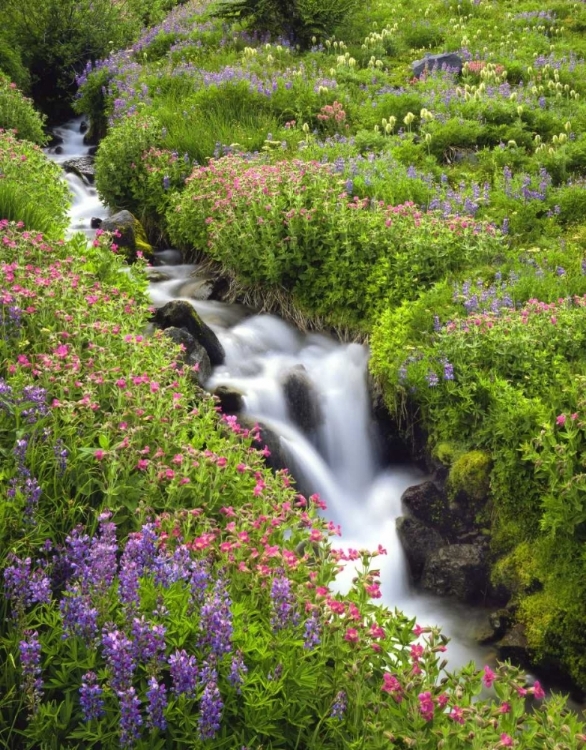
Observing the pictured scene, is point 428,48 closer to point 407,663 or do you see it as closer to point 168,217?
point 168,217

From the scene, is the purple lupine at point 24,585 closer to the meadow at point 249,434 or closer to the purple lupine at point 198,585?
the meadow at point 249,434

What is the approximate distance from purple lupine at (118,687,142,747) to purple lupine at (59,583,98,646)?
311mm

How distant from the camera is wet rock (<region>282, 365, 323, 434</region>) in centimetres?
621

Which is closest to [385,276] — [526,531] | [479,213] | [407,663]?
[479,213]

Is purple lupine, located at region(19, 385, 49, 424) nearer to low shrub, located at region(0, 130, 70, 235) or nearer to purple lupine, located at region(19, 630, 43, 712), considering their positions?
purple lupine, located at region(19, 630, 43, 712)

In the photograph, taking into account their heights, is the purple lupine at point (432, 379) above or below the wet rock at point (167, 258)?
above

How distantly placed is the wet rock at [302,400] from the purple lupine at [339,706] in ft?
11.7

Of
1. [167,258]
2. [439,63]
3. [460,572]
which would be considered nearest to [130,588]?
[460,572]

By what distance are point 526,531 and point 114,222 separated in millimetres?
6304

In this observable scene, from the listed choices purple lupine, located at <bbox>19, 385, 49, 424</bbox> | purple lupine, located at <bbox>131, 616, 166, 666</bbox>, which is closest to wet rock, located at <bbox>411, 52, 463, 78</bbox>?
purple lupine, located at <bbox>19, 385, 49, 424</bbox>

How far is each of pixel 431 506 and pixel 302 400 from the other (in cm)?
154

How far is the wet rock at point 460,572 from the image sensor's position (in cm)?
496

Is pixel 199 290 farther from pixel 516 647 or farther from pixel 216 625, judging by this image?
pixel 216 625

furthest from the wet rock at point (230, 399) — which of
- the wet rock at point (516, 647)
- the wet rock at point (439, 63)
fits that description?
the wet rock at point (439, 63)
